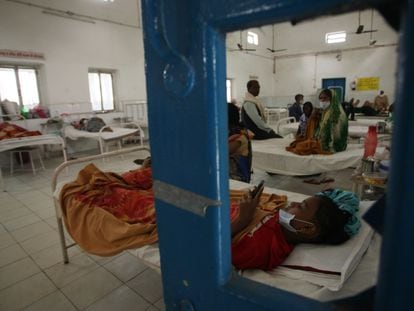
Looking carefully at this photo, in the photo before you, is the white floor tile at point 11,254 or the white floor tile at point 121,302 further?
the white floor tile at point 11,254

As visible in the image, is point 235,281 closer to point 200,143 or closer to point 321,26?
point 200,143

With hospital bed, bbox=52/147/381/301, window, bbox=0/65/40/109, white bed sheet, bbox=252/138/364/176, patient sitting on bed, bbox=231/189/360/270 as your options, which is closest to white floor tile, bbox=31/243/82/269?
hospital bed, bbox=52/147/381/301

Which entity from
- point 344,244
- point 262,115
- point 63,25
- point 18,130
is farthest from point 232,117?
point 63,25

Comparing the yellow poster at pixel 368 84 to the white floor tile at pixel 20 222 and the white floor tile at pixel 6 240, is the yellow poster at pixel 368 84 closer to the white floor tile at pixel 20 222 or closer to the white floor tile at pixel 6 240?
the white floor tile at pixel 20 222

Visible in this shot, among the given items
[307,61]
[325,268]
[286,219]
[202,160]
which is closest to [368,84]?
[307,61]

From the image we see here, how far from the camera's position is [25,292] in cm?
199

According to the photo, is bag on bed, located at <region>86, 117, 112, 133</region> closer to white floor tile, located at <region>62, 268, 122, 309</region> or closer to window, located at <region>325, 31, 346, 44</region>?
white floor tile, located at <region>62, 268, 122, 309</region>

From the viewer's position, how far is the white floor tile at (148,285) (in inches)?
75.3

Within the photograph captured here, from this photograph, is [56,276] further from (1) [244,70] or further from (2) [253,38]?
(2) [253,38]

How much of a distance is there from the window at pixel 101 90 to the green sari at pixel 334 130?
6195 mm

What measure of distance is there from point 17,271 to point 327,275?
2.38 m

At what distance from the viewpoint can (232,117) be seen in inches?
106

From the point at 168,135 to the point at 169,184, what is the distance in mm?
111

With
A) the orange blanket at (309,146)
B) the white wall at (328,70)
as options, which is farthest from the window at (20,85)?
the white wall at (328,70)
